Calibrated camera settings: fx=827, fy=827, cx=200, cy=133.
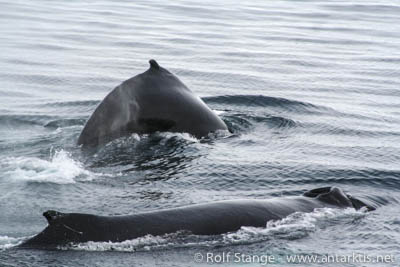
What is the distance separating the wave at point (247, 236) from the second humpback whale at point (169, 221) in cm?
4

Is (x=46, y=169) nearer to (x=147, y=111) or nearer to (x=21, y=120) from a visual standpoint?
(x=147, y=111)

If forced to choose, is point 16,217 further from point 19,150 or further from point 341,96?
point 341,96

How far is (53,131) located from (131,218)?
5524mm

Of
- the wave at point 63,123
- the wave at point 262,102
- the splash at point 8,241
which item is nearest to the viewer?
the splash at point 8,241

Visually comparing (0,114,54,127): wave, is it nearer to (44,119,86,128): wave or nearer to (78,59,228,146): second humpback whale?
(44,119,86,128): wave

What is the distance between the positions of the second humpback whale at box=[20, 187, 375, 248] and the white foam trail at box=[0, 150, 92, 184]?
2.30 metres

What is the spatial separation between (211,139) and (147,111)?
903 millimetres

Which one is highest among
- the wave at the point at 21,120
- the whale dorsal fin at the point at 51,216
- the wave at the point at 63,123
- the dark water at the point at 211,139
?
the whale dorsal fin at the point at 51,216

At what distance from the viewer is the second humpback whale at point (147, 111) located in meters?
9.97

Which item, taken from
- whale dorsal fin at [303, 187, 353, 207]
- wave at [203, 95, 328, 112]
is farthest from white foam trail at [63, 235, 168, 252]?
wave at [203, 95, 328, 112]

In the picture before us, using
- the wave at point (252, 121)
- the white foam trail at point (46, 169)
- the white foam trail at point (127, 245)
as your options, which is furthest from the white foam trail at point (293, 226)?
the wave at point (252, 121)

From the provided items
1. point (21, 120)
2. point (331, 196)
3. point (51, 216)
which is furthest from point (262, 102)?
point (51, 216)

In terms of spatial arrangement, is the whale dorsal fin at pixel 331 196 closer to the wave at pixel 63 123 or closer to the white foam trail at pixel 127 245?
the white foam trail at pixel 127 245

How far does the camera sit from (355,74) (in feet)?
61.3
